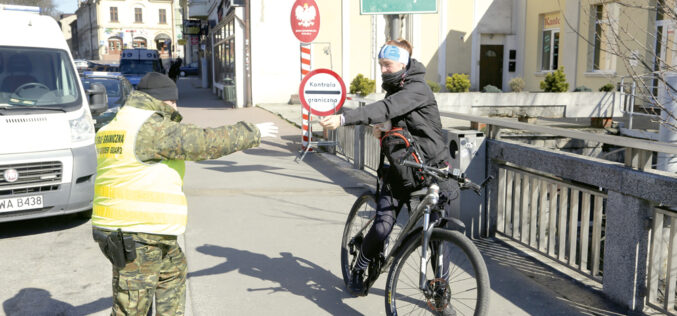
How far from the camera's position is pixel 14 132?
610 cm

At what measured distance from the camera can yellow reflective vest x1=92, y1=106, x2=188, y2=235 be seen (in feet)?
9.66

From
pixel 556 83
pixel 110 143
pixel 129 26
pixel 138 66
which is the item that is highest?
pixel 129 26

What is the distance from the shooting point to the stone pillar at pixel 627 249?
3986mm

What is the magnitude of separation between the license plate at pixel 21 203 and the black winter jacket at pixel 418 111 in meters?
3.96

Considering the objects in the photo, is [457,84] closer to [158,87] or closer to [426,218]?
[426,218]

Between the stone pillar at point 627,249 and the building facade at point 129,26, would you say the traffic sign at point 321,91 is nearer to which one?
the stone pillar at point 627,249

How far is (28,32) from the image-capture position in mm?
7219

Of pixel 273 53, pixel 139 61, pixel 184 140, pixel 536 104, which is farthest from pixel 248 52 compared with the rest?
pixel 184 140

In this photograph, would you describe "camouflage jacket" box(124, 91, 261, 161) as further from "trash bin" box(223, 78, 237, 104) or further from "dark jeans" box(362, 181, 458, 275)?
"trash bin" box(223, 78, 237, 104)

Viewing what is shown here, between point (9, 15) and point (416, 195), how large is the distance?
5759mm

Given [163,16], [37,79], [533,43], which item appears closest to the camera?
[37,79]

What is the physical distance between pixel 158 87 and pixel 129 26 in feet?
277

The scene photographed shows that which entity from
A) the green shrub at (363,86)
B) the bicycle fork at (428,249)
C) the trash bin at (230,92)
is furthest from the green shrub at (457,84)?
the bicycle fork at (428,249)

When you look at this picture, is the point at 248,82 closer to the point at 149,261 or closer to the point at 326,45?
the point at 326,45
